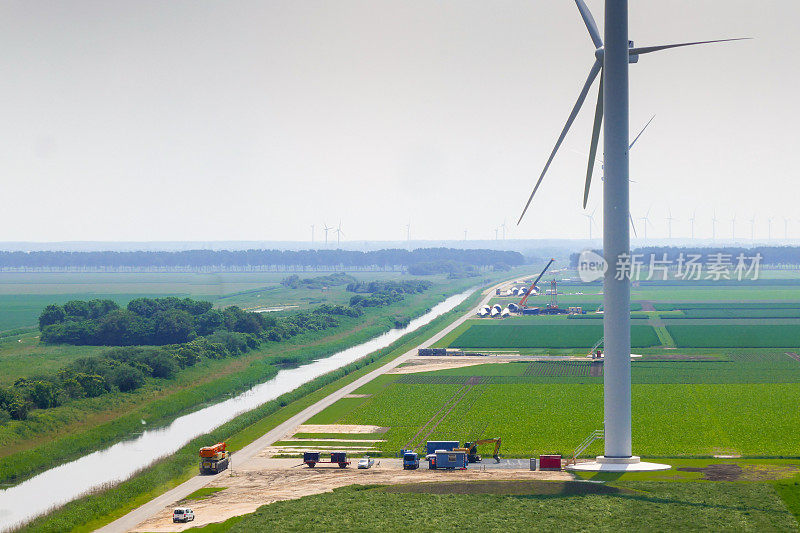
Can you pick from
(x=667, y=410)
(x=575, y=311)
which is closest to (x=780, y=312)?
(x=575, y=311)

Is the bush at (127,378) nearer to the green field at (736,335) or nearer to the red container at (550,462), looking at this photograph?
the red container at (550,462)

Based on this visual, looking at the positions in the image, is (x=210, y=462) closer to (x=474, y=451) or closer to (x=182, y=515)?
(x=182, y=515)

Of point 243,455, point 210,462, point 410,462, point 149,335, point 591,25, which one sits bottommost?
point 243,455

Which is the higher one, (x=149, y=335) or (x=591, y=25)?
(x=591, y=25)

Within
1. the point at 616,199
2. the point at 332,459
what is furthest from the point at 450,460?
the point at 616,199

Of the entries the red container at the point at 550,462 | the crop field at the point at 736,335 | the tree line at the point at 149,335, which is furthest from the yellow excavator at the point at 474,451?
the crop field at the point at 736,335

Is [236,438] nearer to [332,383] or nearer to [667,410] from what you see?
[332,383]
